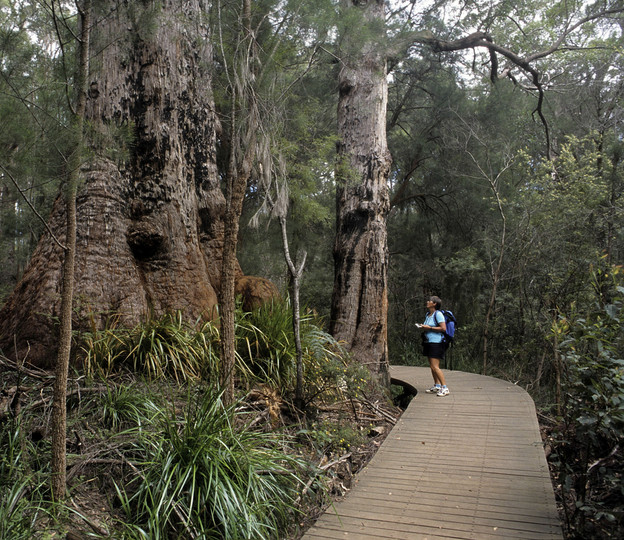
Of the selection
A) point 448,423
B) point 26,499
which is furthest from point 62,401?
point 448,423

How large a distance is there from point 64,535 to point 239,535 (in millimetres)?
1111

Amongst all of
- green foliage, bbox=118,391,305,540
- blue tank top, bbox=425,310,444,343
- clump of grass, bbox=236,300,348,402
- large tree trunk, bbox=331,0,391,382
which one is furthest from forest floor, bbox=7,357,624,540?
large tree trunk, bbox=331,0,391,382

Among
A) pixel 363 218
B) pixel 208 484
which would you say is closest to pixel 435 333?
pixel 363 218

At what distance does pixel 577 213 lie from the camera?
1137cm

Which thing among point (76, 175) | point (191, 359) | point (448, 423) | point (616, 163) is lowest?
point (448, 423)

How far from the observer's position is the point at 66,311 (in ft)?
11.1

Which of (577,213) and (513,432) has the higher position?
(577,213)

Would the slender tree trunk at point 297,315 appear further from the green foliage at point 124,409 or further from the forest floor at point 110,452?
the green foliage at point 124,409

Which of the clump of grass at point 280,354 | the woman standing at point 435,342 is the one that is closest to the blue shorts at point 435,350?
the woman standing at point 435,342

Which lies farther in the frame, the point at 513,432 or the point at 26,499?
the point at 513,432

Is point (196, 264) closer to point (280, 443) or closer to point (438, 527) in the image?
point (280, 443)

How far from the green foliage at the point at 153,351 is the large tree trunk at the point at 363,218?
132 inches

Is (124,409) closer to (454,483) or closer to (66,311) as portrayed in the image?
(66,311)

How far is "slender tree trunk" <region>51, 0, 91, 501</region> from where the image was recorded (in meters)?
3.37
